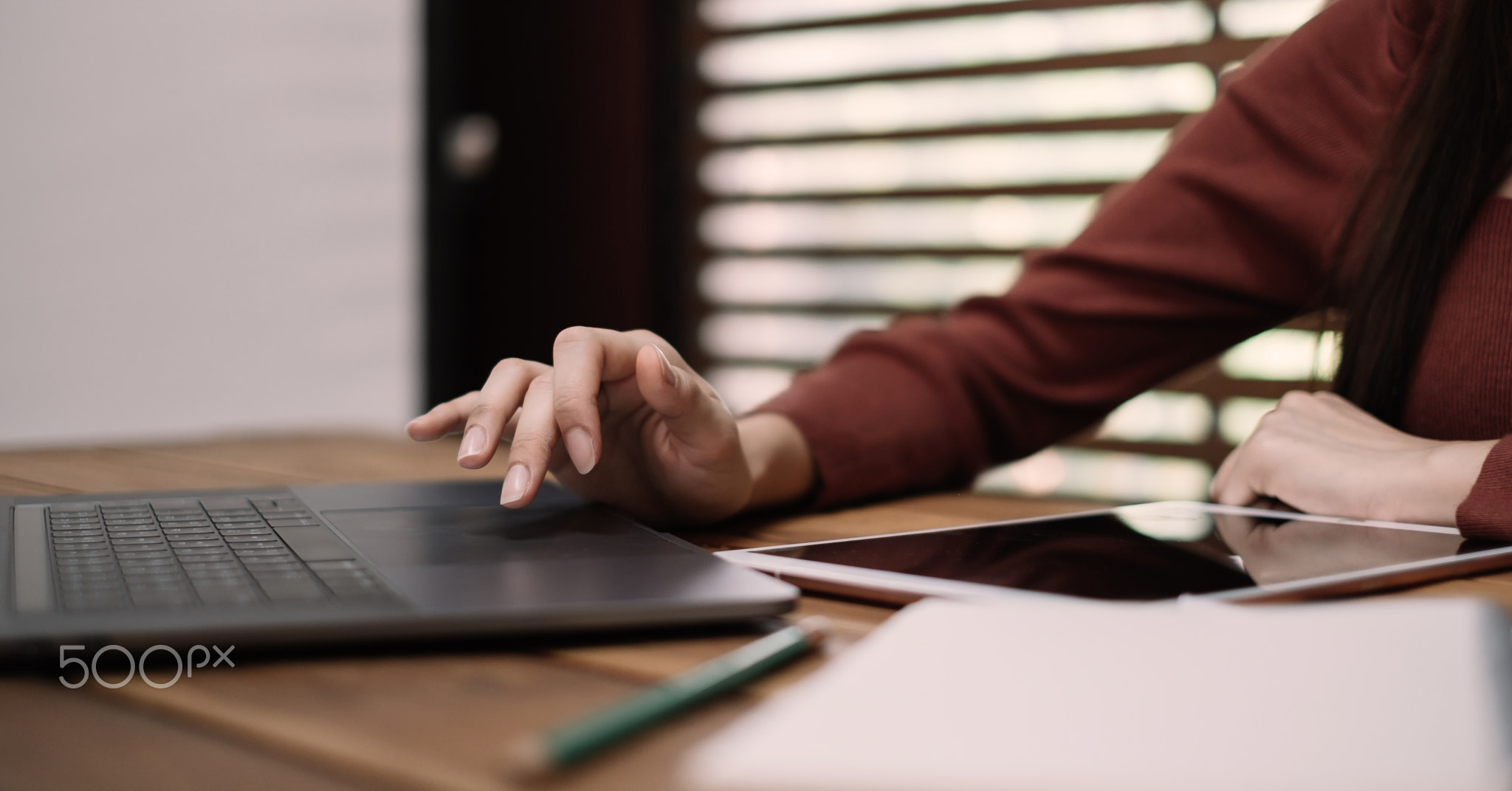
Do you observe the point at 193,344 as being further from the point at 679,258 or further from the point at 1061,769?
the point at 1061,769

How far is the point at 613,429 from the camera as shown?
61cm

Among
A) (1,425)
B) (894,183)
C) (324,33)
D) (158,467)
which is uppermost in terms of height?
(324,33)

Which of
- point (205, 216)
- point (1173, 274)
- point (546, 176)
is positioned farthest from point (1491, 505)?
point (205, 216)

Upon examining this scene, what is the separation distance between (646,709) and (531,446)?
28cm

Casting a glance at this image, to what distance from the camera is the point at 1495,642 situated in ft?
0.95

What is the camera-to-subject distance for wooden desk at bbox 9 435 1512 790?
0.84 ft

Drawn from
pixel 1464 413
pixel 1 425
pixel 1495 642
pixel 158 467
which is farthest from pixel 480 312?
pixel 1495 642

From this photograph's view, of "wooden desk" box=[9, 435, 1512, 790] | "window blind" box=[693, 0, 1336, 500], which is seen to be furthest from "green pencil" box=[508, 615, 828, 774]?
"window blind" box=[693, 0, 1336, 500]

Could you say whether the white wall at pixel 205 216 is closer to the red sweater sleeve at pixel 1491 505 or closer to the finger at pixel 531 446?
the finger at pixel 531 446

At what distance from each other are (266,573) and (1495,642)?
0.38 m

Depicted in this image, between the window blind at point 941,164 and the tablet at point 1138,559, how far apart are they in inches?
52.2

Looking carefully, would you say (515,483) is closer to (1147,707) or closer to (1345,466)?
(1147,707)

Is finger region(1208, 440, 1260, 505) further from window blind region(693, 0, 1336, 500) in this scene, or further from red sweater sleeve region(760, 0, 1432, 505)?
window blind region(693, 0, 1336, 500)

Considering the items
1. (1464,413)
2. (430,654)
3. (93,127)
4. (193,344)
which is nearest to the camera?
(430,654)
